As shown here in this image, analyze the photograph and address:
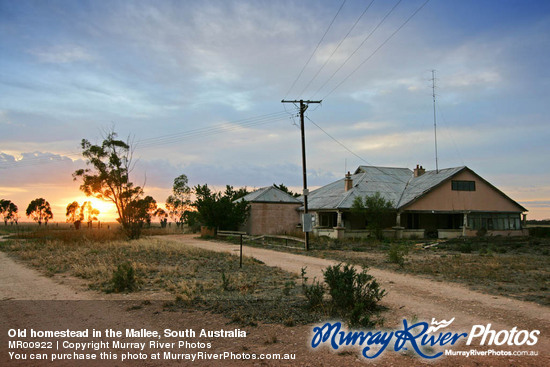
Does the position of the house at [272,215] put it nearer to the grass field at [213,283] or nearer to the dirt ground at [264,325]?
the grass field at [213,283]

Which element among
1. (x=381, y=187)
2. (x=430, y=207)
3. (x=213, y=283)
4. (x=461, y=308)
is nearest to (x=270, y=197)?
(x=381, y=187)

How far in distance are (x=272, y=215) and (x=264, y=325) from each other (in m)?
30.9

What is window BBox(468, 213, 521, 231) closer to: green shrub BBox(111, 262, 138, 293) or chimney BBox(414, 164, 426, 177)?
chimney BBox(414, 164, 426, 177)

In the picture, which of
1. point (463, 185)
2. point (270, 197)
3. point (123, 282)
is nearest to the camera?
point (123, 282)

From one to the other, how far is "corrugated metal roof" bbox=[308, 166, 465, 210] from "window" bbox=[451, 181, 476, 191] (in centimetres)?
98

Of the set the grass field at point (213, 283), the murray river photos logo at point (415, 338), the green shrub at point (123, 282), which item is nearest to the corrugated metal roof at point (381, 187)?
the grass field at point (213, 283)

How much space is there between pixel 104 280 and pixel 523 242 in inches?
1056

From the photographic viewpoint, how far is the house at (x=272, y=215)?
37.3 meters

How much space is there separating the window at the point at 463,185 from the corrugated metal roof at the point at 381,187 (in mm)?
975

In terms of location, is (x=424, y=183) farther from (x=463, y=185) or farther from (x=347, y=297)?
(x=347, y=297)

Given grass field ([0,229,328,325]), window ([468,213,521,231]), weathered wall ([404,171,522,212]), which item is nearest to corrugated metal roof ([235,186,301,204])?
weathered wall ([404,171,522,212])

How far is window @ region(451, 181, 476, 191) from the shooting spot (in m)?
34.4

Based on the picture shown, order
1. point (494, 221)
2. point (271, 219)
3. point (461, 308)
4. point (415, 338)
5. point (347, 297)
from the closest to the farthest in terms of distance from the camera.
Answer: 1. point (415, 338)
2. point (347, 297)
3. point (461, 308)
4. point (494, 221)
5. point (271, 219)

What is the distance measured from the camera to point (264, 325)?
693 cm
